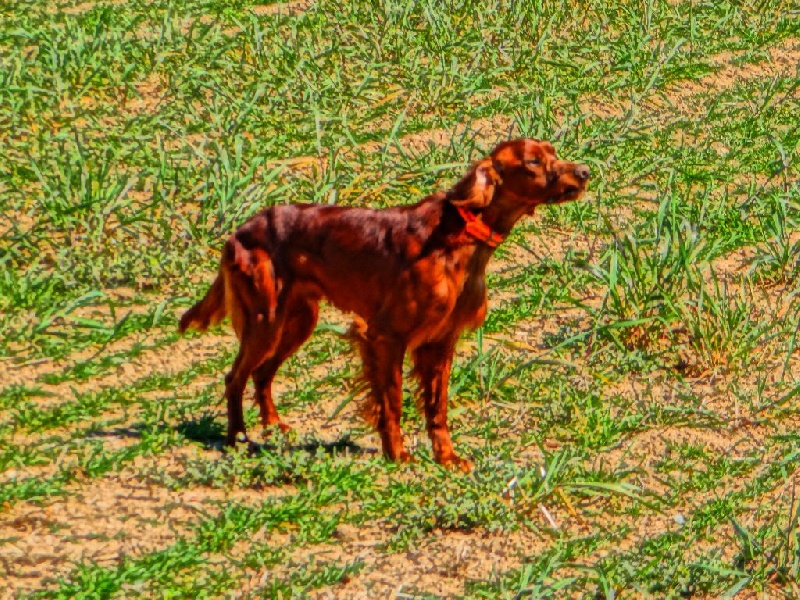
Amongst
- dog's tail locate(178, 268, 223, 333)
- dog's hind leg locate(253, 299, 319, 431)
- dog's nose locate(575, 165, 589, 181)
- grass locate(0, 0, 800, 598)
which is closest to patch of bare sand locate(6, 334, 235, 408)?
grass locate(0, 0, 800, 598)

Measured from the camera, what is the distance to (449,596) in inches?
202

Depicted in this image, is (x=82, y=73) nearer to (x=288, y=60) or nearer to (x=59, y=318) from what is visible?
(x=288, y=60)

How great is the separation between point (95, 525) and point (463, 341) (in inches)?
91.3

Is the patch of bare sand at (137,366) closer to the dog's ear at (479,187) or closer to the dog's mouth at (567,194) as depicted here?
the dog's ear at (479,187)

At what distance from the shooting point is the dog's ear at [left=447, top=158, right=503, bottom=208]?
590cm

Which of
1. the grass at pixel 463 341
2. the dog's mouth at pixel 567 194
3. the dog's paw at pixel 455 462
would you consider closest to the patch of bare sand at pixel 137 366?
the grass at pixel 463 341

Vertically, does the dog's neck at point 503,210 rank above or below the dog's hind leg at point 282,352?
above

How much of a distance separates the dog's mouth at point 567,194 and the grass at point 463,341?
3.05 feet

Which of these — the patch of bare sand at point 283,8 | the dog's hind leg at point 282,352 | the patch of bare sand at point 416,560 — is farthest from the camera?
the patch of bare sand at point 283,8

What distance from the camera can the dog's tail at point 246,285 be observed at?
6219mm

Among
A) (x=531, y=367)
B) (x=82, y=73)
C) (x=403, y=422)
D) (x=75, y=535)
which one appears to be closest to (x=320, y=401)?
(x=403, y=422)

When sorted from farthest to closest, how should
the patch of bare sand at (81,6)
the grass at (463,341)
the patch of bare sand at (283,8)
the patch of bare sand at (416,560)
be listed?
the patch of bare sand at (283,8) → the patch of bare sand at (81,6) → the grass at (463,341) → the patch of bare sand at (416,560)

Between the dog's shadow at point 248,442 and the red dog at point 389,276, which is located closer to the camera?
the red dog at point 389,276

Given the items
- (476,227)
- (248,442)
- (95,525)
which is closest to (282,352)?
(248,442)
